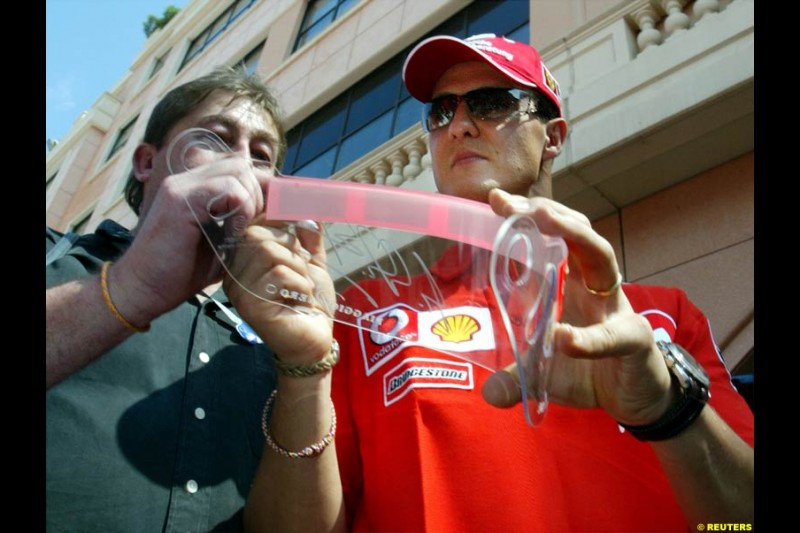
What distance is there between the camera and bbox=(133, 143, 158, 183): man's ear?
1816mm

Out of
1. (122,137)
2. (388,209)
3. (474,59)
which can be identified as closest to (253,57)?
(122,137)

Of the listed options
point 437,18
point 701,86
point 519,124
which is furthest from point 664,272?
point 437,18

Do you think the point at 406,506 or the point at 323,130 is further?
the point at 323,130

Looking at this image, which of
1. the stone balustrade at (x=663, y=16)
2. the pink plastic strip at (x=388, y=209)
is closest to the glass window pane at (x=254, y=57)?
the stone balustrade at (x=663, y=16)

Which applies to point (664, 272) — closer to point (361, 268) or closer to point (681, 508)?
point (681, 508)

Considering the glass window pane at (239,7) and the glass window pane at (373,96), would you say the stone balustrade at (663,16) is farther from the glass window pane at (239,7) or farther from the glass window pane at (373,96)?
the glass window pane at (239,7)

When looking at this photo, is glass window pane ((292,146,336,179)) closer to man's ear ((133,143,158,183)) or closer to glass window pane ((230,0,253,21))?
Result: man's ear ((133,143,158,183))

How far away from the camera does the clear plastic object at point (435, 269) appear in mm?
997

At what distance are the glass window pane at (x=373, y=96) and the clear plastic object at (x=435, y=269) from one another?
18.9 feet

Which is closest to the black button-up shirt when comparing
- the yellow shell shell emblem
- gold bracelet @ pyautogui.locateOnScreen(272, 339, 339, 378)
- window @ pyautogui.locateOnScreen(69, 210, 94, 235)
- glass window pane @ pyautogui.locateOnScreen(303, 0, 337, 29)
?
gold bracelet @ pyautogui.locateOnScreen(272, 339, 339, 378)

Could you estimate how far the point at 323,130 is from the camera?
793 centimetres

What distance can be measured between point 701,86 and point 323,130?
5.30 metres

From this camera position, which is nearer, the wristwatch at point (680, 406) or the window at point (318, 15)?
the wristwatch at point (680, 406)

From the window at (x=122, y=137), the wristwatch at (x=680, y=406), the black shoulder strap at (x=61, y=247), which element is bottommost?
the wristwatch at (x=680, y=406)
